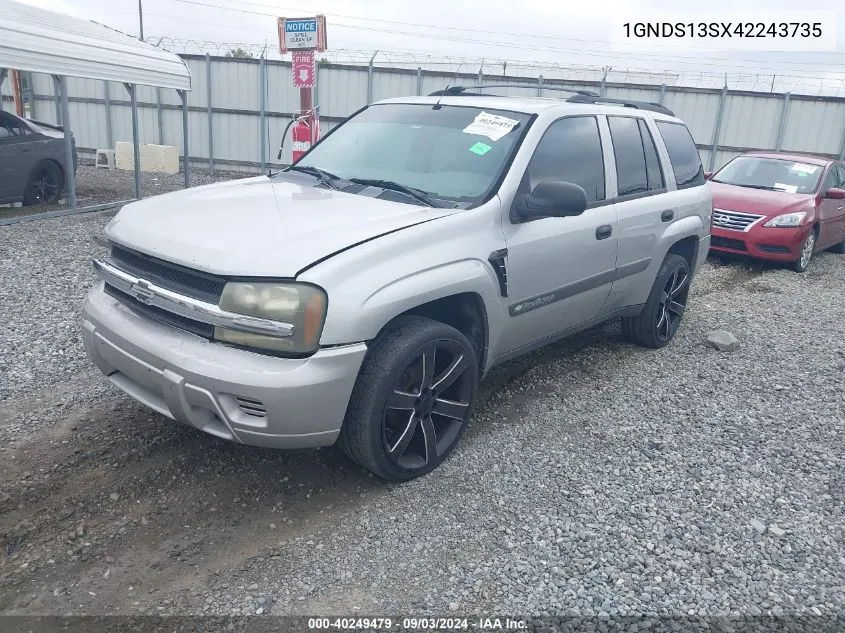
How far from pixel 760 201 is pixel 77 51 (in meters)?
9.77

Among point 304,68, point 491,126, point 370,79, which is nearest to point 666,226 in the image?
point 491,126

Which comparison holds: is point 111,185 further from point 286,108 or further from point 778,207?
point 778,207

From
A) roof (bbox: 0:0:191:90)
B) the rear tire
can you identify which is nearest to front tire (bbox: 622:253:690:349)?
roof (bbox: 0:0:191:90)

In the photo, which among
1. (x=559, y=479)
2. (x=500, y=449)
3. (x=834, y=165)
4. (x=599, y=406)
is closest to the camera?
(x=559, y=479)

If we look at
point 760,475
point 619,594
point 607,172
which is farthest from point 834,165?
point 619,594

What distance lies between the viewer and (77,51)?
10.1m

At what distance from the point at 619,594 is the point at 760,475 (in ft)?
4.82

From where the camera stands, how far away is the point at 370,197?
3.78m

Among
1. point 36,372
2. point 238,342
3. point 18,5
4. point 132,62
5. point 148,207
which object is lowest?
point 36,372

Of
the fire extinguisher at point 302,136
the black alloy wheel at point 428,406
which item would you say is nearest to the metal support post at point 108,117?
the fire extinguisher at point 302,136

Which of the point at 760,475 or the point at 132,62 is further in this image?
the point at 132,62

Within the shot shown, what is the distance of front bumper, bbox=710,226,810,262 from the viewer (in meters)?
9.11

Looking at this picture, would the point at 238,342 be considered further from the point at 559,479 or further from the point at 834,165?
the point at 834,165

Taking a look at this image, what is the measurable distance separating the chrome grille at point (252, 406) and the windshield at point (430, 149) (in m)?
1.53
